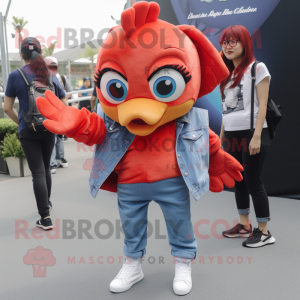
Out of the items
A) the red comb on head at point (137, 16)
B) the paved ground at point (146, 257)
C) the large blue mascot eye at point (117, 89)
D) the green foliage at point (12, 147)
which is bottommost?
the paved ground at point (146, 257)

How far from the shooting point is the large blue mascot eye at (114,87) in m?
1.66

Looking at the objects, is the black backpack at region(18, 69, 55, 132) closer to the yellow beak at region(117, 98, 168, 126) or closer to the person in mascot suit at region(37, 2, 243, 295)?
the person in mascot suit at region(37, 2, 243, 295)

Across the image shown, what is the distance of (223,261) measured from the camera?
2299mm

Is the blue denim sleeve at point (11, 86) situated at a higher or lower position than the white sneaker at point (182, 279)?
higher

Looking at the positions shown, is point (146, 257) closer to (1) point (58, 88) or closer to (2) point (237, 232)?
(2) point (237, 232)

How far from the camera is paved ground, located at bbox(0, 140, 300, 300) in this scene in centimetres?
195

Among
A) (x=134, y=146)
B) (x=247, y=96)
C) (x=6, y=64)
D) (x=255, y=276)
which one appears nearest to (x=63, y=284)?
(x=134, y=146)

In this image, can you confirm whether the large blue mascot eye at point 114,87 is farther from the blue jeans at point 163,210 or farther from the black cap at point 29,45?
the black cap at point 29,45

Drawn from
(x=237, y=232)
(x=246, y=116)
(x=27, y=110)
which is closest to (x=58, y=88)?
(x=27, y=110)

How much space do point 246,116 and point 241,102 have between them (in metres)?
0.11

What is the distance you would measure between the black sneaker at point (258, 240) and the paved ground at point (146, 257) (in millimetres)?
52

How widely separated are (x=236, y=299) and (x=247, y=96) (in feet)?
4.39

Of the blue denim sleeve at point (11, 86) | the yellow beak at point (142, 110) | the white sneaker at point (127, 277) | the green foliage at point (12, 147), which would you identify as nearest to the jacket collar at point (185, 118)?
the yellow beak at point (142, 110)

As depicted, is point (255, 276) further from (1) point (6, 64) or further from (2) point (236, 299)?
(1) point (6, 64)
